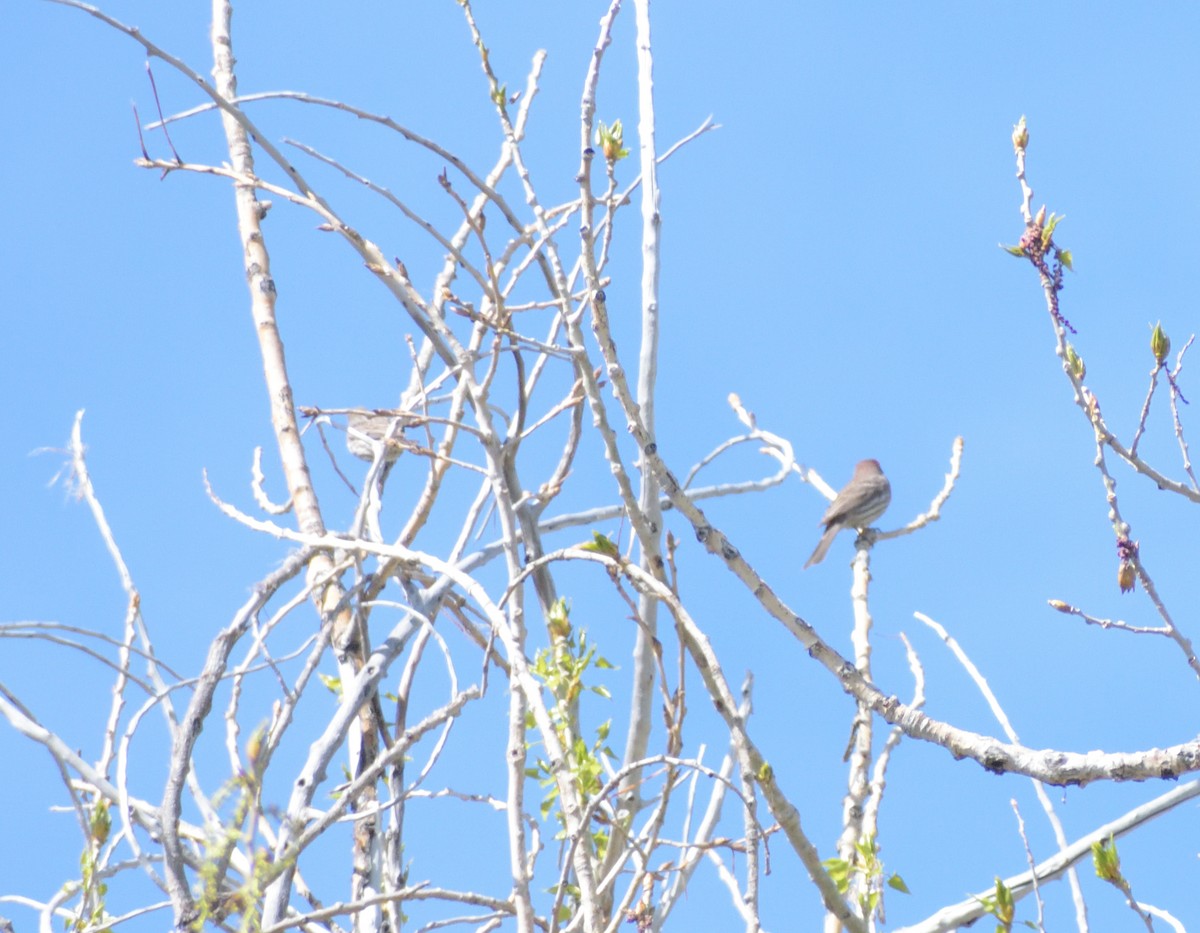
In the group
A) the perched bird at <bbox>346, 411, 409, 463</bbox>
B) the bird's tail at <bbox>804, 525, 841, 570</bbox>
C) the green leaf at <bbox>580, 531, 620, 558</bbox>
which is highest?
the bird's tail at <bbox>804, 525, 841, 570</bbox>

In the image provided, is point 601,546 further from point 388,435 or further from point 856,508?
point 856,508

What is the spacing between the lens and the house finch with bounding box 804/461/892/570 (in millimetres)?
9859

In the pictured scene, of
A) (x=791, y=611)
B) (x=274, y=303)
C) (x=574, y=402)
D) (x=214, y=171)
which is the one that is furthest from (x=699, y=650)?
(x=274, y=303)

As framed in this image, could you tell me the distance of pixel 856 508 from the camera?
10.0 meters

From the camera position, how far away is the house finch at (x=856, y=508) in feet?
32.3

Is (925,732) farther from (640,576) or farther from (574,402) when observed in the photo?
(574,402)

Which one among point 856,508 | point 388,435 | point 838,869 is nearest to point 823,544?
point 856,508

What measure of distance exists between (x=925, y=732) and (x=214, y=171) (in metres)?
2.53

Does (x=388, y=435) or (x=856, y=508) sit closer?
(x=388, y=435)

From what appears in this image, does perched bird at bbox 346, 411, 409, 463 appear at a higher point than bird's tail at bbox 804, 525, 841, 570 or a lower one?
Answer: lower

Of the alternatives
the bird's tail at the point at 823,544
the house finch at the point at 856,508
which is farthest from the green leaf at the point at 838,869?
the bird's tail at the point at 823,544

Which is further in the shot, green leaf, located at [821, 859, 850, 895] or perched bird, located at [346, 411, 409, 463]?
perched bird, located at [346, 411, 409, 463]

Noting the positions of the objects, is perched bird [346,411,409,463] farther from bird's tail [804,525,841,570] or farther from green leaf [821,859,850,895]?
bird's tail [804,525,841,570]

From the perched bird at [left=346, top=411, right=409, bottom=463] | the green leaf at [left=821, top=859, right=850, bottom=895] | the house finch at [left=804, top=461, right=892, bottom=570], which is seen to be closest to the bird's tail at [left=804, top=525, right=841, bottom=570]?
the house finch at [left=804, top=461, right=892, bottom=570]
